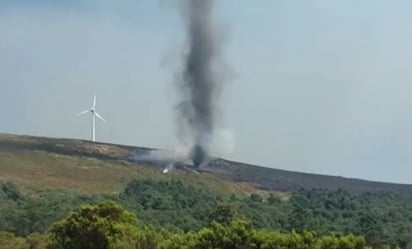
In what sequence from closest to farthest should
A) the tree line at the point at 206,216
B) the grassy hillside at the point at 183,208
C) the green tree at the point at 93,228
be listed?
the tree line at the point at 206,216 → the green tree at the point at 93,228 → the grassy hillside at the point at 183,208

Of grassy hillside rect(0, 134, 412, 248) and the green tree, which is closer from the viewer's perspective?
the green tree

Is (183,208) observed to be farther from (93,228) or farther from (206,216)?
(93,228)

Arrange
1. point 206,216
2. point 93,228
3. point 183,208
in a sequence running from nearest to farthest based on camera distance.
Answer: point 93,228
point 206,216
point 183,208

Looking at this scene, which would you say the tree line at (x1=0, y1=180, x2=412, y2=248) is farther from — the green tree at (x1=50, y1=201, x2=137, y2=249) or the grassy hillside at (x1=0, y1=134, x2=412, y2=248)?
the green tree at (x1=50, y1=201, x2=137, y2=249)

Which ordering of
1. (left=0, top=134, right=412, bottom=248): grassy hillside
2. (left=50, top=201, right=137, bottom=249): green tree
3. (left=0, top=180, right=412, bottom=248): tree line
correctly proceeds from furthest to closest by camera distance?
(left=0, top=134, right=412, bottom=248): grassy hillside
(left=50, top=201, right=137, bottom=249): green tree
(left=0, top=180, right=412, bottom=248): tree line

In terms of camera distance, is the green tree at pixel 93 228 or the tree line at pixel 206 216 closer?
the tree line at pixel 206 216

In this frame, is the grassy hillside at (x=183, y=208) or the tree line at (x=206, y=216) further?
the grassy hillside at (x=183, y=208)

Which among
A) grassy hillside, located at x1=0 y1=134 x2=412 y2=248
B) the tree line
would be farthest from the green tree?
grassy hillside, located at x1=0 y1=134 x2=412 y2=248

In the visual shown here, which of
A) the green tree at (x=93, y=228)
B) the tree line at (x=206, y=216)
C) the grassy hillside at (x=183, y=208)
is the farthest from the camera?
the grassy hillside at (x=183, y=208)

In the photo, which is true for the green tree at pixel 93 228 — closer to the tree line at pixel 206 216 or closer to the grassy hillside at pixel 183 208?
the tree line at pixel 206 216

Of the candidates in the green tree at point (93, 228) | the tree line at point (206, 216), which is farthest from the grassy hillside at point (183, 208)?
the green tree at point (93, 228)

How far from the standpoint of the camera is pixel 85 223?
87.0 m

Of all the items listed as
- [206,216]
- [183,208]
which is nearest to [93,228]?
[206,216]

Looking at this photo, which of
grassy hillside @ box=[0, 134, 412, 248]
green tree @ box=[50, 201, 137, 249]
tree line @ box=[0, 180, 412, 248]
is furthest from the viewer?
grassy hillside @ box=[0, 134, 412, 248]
